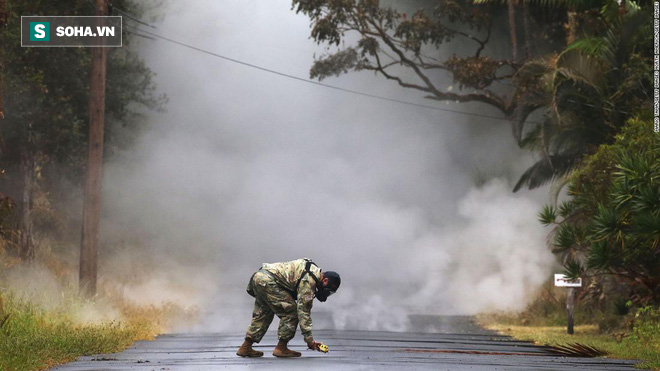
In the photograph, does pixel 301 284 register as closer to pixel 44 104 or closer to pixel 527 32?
pixel 44 104

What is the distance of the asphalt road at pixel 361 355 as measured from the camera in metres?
13.8

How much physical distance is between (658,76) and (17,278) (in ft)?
48.4

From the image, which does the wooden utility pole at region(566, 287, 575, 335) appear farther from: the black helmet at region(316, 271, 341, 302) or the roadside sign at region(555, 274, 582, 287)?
the black helmet at region(316, 271, 341, 302)

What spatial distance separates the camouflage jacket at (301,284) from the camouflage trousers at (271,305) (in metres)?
0.11

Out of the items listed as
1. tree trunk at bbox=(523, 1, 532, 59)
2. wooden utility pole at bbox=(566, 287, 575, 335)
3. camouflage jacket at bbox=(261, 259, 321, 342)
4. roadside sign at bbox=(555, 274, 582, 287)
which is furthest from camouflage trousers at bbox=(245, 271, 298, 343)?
tree trunk at bbox=(523, 1, 532, 59)

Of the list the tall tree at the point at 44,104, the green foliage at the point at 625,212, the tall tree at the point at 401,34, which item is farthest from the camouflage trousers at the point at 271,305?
the tall tree at the point at 401,34

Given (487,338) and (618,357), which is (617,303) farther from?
(618,357)

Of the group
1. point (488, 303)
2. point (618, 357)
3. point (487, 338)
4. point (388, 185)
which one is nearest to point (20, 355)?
point (618, 357)

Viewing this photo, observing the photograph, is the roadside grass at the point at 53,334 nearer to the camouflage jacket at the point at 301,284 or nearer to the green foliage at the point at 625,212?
the camouflage jacket at the point at 301,284

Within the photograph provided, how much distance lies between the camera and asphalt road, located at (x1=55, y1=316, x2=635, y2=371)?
45.4 feet

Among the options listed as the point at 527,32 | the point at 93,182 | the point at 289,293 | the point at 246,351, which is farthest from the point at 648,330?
the point at 527,32

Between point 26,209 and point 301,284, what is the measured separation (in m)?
19.2

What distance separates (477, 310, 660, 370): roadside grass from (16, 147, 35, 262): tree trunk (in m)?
12.0

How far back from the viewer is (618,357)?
17297 millimetres
